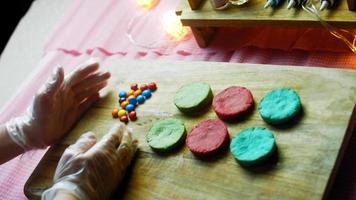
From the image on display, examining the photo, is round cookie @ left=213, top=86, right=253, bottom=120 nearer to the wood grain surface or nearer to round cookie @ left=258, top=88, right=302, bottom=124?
round cookie @ left=258, top=88, right=302, bottom=124

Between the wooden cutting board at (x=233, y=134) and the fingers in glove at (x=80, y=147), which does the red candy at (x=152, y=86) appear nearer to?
the wooden cutting board at (x=233, y=134)

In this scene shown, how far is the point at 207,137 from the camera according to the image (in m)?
0.90

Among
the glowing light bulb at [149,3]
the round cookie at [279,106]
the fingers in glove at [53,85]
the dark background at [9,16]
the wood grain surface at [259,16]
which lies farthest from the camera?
the glowing light bulb at [149,3]

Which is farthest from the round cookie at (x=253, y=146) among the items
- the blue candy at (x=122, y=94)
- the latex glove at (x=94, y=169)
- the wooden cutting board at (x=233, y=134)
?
the blue candy at (x=122, y=94)

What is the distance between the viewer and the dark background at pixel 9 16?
74cm

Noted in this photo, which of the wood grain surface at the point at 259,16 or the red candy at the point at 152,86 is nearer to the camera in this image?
the wood grain surface at the point at 259,16

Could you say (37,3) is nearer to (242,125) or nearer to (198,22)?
(198,22)

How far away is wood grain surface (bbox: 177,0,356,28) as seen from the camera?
3.18 feet

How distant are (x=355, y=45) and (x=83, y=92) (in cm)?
66

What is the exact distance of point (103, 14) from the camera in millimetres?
1621

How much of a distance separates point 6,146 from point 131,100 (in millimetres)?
347

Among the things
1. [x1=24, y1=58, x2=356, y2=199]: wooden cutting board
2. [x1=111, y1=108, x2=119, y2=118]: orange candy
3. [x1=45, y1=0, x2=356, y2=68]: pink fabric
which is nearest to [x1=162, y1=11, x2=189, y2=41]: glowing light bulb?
[x1=45, y1=0, x2=356, y2=68]: pink fabric

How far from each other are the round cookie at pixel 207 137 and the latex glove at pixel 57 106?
1.12ft

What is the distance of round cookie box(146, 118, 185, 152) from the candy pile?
9 cm
